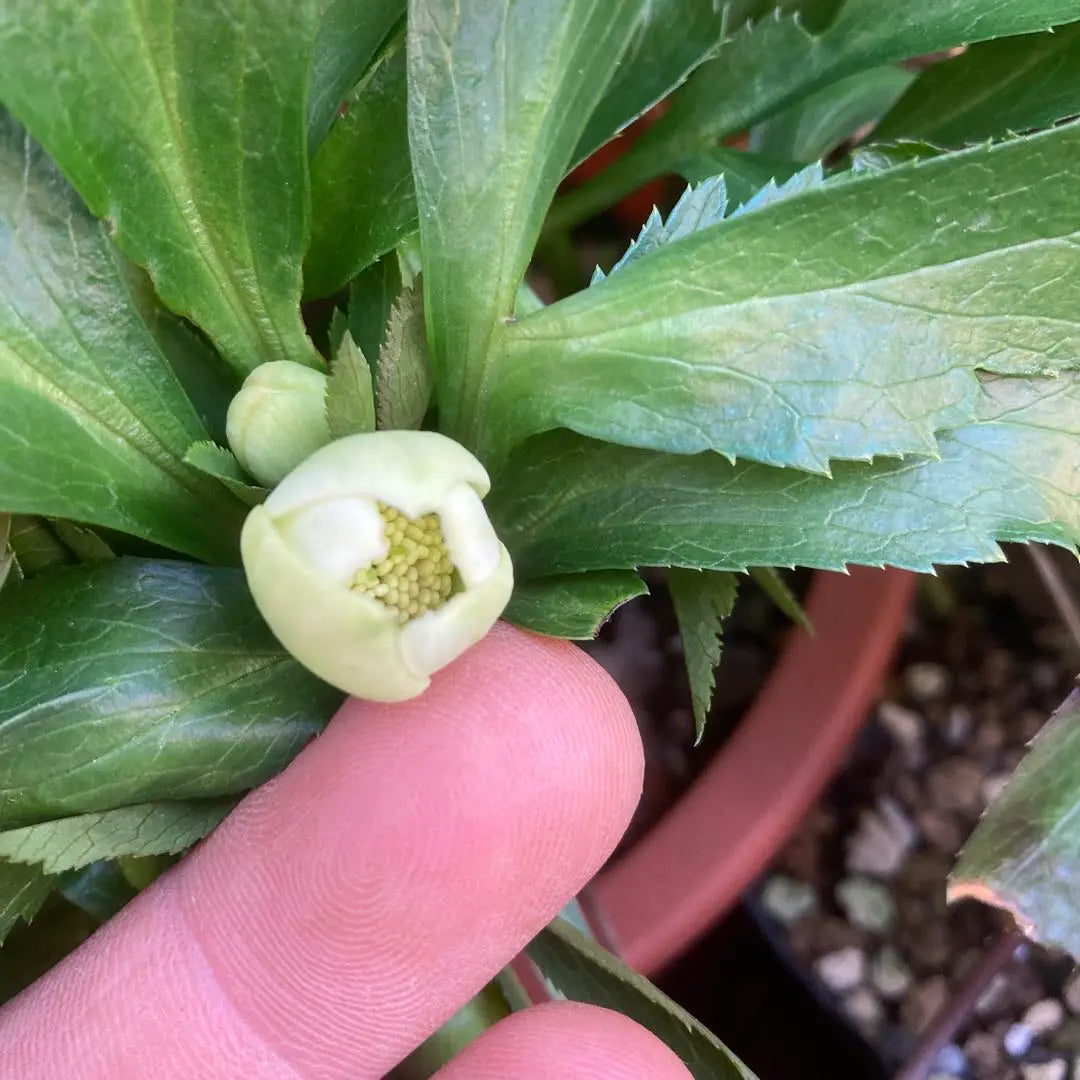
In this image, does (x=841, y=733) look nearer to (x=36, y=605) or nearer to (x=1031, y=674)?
(x=1031, y=674)

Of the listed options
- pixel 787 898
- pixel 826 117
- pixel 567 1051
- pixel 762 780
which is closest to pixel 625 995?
pixel 567 1051

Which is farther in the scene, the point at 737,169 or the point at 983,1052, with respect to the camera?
the point at 983,1052

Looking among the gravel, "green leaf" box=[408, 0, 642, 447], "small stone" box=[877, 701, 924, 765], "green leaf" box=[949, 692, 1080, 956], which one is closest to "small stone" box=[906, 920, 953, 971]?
the gravel

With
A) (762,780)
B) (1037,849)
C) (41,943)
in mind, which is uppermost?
(41,943)

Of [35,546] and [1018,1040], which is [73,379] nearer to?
[35,546]

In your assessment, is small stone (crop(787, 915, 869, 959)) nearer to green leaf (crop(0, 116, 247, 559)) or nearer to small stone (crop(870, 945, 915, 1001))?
small stone (crop(870, 945, 915, 1001))

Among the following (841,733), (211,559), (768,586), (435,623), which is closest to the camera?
(435,623)

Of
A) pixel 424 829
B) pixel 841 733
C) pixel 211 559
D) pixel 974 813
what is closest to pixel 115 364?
pixel 211 559

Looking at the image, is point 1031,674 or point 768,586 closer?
point 768,586
